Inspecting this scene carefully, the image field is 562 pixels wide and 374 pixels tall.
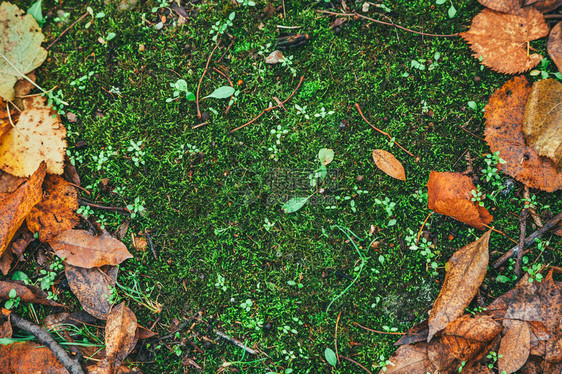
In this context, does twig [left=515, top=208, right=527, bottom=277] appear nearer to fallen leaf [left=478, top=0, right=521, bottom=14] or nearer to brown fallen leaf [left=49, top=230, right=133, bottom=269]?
fallen leaf [left=478, top=0, right=521, bottom=14]

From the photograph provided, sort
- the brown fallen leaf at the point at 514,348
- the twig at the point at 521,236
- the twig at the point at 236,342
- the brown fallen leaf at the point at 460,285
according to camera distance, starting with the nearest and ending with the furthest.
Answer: the brown fallen leaf at the point at 514,348, the brown fallen leaf at the point at 460,285, the twig at the point at 521,236, the twig at the point at 236,342

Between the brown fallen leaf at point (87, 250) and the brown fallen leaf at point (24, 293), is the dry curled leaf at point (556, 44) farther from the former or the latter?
the brown fallen leaf at point (24, 293)

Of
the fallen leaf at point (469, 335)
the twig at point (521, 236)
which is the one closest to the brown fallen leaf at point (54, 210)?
the fallen leaf at point (469, 335)

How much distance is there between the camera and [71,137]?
10.8ft

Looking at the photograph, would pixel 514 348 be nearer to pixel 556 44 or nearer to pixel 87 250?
pixel 556 44

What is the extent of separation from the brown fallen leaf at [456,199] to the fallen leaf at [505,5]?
160 centimetres

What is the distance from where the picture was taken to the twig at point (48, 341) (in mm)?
2918

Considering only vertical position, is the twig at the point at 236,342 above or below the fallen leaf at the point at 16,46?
below

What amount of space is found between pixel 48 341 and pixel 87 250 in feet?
2.87

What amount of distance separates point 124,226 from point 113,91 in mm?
1377

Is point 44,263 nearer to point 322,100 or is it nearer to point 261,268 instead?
point 261,268

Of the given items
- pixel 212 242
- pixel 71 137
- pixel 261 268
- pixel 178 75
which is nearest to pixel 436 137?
pixel 261 268

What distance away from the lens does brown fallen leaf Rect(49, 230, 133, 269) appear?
308cm

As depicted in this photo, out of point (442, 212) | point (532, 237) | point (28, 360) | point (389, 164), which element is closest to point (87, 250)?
point (28, 360)
